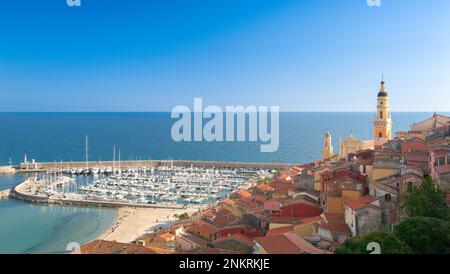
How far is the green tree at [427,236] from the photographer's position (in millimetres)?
9039

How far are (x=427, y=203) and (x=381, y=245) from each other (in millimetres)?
3318

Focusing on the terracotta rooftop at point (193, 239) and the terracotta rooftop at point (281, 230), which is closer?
the terracotta rooftop at point (281, 230)

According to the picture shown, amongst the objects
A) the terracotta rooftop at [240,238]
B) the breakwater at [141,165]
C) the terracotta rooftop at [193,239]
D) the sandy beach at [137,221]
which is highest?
the terracotta rooftop at [240,238]

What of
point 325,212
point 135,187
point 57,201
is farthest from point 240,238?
point 135,187

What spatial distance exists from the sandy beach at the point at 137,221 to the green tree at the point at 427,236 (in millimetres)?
15147

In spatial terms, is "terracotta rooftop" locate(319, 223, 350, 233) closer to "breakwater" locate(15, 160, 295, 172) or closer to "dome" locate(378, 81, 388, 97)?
"dome" locate(378, 81, 388, 97)

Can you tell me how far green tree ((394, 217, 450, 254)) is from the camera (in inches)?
356

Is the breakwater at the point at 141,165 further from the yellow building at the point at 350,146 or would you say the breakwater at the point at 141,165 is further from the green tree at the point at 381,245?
the green tree at the point at 381,245

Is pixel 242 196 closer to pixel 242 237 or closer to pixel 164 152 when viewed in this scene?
pixel 242 237

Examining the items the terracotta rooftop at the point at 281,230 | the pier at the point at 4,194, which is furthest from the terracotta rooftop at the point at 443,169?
the pier at the point at 4,194

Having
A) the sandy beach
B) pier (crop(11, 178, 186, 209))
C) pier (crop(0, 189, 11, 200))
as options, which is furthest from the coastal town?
pier (crop(0, 189, 11, 200))
